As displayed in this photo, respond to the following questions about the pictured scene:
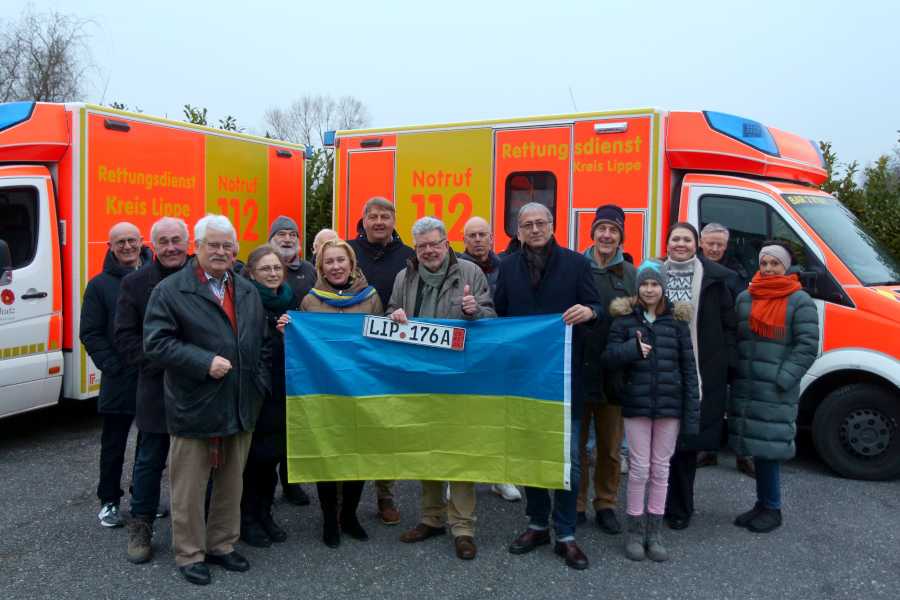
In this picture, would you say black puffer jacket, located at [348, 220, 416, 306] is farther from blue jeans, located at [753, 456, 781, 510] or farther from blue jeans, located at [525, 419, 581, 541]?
blue jeans, located at [753, 456, 781, 510]

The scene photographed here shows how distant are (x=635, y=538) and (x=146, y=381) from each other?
2.78 metres

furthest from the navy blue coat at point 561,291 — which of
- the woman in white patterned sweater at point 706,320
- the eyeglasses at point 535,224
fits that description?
the woman in white patterned sweater at point 706,320

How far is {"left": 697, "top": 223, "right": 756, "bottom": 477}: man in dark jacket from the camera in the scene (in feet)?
16.4

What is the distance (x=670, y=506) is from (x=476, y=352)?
164 cm

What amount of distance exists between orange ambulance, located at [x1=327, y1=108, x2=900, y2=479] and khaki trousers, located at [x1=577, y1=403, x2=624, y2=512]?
2.04 metres

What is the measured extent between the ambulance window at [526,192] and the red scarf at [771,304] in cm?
252

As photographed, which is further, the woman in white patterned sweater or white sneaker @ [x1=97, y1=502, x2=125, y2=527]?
white sneaker @ [x1=97, y1=502, x2=125, y2=527]

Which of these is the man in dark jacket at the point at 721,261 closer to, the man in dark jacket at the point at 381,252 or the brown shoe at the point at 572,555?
the brown shoe at the point at 572,555

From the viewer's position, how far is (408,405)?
181 inches

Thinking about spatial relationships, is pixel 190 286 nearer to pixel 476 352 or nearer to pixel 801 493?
pixel 476 352

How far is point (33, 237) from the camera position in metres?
6.43

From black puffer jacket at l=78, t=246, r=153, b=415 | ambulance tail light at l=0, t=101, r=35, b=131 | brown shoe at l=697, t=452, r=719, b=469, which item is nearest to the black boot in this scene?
black puffer jacket at l=78, t=246, r=153, b=415

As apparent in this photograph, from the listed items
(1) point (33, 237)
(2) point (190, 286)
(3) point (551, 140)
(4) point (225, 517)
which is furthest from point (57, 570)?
(3) point (551, 140)

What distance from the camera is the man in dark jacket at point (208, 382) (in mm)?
3996
